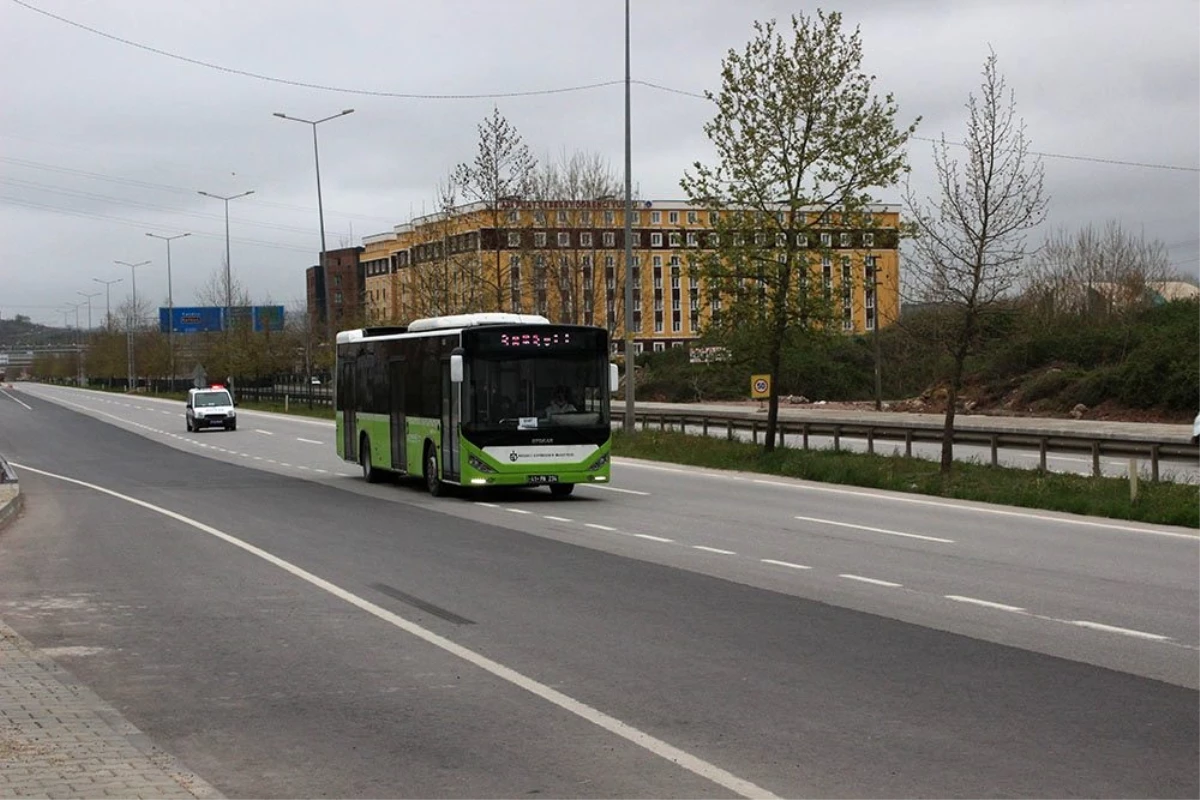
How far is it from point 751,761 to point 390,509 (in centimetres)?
1698

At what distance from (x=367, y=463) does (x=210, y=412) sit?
99.1 ft

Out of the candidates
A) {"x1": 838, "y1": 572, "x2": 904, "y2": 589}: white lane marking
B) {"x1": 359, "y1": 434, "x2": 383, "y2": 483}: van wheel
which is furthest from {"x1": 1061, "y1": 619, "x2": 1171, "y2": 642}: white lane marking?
{"x1": 359, "y1": 434, "x2": 383, "y2": 483}: van wheel

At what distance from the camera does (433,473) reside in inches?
1057

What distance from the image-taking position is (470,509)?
23844 mm

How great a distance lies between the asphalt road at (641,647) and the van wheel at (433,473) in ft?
13.7

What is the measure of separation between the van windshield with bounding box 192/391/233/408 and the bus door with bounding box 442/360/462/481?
36.1 m

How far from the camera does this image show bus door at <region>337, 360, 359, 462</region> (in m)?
32.1

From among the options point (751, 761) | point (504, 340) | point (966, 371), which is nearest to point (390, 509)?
point (504, 340)

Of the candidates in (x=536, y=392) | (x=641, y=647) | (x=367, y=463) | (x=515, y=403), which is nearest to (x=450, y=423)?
(x=515, y=403)

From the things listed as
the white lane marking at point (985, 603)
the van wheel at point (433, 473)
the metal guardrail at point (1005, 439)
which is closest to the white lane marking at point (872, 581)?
the white lane marking at point (985, 603)

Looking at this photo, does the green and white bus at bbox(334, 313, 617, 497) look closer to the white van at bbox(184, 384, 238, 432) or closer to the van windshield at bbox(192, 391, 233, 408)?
the white van at bbox(184, 384, 238, 432)

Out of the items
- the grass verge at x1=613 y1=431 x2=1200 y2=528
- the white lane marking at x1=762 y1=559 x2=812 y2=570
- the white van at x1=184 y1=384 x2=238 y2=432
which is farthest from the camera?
the white van at x1=184 y1=384 x2=238 y2=432

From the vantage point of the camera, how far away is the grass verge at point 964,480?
21.4m

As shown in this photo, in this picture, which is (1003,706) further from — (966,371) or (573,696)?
(966,371)
